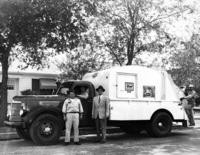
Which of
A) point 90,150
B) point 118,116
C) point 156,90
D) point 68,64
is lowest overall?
point 90,150

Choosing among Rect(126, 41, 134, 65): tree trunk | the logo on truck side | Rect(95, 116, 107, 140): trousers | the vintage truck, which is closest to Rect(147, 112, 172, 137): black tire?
the vintage truck

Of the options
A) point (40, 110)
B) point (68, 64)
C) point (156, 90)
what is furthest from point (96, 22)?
point (40, 110)

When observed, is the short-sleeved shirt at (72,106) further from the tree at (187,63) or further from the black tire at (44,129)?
the tree at (187,63)

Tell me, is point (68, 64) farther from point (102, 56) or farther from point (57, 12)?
point (57, 12)

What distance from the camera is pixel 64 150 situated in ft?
31.3

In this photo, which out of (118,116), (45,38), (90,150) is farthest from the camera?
(45,38)

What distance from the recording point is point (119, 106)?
11625 millimetres

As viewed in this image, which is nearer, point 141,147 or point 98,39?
point 141,147

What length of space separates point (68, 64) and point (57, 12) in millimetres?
6625

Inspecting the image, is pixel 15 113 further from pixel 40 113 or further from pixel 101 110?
pixel 101 110

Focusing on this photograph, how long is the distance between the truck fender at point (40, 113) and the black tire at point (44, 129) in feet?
0.40

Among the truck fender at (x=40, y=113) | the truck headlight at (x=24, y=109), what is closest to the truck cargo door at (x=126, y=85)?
the truck fender at (x=40, y=113)

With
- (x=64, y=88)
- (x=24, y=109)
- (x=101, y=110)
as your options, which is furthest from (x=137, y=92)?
(x=24, y=109)

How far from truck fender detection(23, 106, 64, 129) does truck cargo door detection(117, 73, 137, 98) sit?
2.14 m
